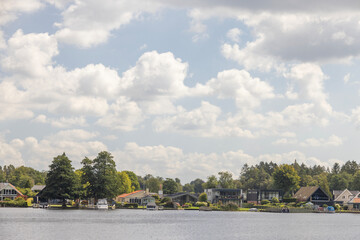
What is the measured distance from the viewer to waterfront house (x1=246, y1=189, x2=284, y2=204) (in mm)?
174375

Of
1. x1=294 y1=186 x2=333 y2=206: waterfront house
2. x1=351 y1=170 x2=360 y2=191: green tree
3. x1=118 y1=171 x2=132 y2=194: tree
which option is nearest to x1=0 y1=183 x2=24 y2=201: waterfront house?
x1=118 y1=171 x2=132 y2=194: tree

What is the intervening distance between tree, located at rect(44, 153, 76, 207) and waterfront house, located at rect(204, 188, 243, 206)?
62334 mm

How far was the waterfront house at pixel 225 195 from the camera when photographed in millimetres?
175000

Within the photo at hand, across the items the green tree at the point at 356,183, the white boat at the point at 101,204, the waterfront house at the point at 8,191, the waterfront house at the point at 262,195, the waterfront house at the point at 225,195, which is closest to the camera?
the white boat at the point at 101,204

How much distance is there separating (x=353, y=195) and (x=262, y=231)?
110m

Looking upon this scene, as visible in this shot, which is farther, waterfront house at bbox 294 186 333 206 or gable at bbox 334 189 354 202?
gable at bbox 334 189 354 202

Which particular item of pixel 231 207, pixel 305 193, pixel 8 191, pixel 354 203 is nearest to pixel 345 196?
pixel 354 203

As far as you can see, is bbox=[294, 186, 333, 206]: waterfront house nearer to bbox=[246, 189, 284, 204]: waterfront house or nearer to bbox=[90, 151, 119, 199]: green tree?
bbox=[246, 189, 284, 204]: waterfront house

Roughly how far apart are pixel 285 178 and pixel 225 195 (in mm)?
21504

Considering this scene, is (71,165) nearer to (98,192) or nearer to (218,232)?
(98,192)

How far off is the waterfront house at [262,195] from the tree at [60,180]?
72.7m

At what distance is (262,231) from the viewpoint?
7294 cm

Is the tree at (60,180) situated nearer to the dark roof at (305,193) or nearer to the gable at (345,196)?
the dark roof at (305,193)

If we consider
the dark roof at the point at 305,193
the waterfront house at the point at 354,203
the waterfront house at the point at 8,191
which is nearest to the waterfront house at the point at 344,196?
the waterfront house at the point at 354,203
